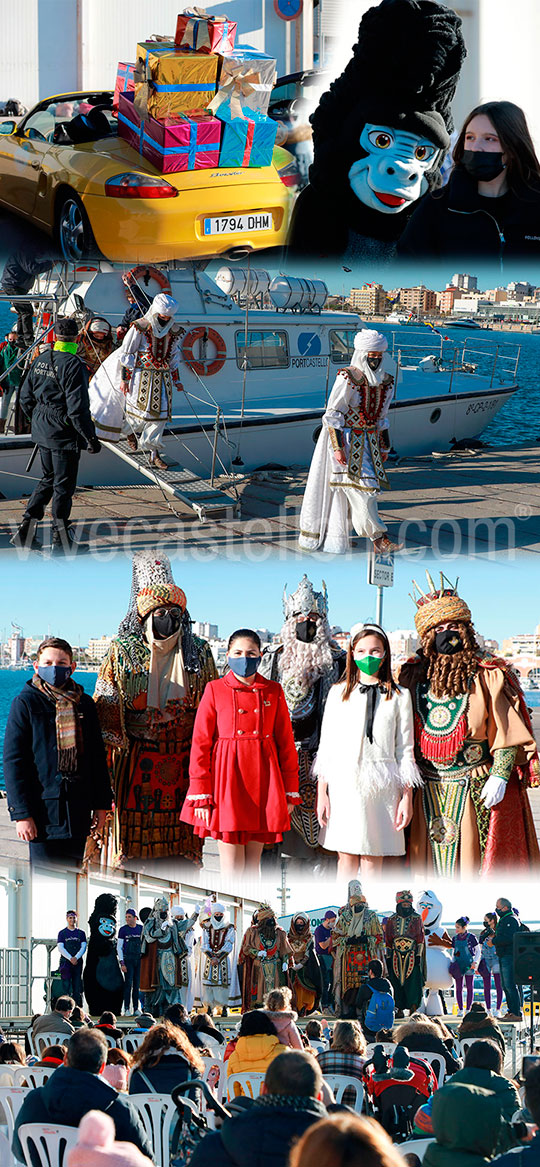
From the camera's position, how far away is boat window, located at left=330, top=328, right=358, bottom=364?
10.0 meters

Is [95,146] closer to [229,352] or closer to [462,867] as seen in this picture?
[229,352]

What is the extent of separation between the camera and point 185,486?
22.6 feet

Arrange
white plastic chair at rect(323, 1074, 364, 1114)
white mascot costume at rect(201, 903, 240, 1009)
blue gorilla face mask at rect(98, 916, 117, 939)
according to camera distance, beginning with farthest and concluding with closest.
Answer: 1. white mascot costume at rect(201, 903, 240, 1009)
2. blue gorilla face mask at rect(98, 916, 117, 939)
3. white plastic chair at rect(323, 1074, 364, 1114)

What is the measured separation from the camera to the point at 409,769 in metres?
4.77

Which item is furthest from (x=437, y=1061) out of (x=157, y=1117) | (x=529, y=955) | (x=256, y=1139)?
(x=256, y=1139)

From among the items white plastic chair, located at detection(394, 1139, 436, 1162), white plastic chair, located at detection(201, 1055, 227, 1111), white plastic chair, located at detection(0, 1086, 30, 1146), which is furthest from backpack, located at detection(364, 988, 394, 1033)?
white plastic chair, located at detection(394, 1139, 436, 1162)

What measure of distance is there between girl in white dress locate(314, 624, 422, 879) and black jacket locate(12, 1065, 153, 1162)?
2300 mm

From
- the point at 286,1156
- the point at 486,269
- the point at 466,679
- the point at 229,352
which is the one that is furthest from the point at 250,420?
the point at 286,1156

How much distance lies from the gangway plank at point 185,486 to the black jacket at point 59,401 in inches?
26.6

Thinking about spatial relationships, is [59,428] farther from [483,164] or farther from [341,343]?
[341,343]

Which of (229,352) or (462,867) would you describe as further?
(229,352)

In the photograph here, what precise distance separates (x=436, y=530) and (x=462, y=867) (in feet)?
7.02

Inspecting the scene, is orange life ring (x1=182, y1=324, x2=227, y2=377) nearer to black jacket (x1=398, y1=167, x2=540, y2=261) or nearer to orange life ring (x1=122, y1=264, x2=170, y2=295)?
orange life ring (x1=122, y1=264, x2=170, y2=295)

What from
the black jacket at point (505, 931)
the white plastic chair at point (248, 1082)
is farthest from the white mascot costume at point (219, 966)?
the white plastic chair at point (248, 1082)
